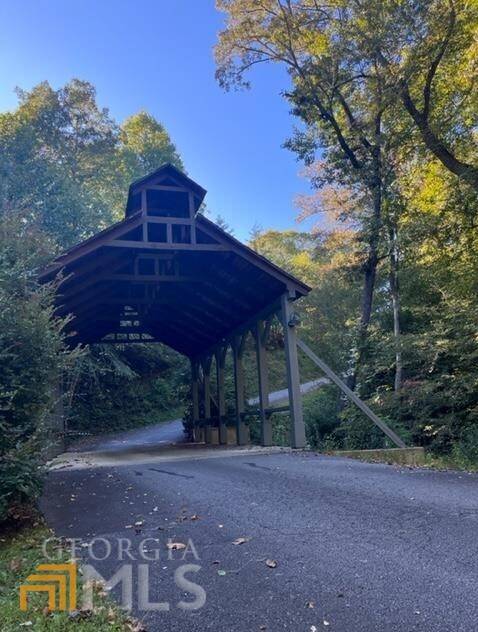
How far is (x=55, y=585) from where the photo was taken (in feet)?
8.91

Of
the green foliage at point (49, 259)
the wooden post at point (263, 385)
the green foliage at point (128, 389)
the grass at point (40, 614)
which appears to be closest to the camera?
the grass at point (40, 614)

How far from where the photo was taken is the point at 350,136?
13.2 m

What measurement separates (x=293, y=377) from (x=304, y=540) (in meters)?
5.10

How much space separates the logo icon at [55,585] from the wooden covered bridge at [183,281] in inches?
190

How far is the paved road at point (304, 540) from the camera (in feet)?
7.25

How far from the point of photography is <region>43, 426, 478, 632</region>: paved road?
2.21 m

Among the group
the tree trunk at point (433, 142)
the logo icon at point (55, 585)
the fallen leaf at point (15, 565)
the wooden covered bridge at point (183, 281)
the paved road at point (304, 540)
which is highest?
the tree trunk at point (433, 142)

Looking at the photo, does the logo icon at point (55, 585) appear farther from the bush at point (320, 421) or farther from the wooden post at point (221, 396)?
the bush at point (320, 421)

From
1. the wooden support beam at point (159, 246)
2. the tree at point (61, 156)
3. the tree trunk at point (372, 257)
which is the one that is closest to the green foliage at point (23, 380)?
the wooden support beam at point (159, 246)

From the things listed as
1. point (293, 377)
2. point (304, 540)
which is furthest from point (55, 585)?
point (293, 377)

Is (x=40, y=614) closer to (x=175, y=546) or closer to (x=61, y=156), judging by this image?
(x=175, y=546)

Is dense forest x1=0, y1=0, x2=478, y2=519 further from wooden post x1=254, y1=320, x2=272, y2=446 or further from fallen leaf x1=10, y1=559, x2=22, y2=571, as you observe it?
fallen leaf x1=10, y1=559, x2=22, y2=571

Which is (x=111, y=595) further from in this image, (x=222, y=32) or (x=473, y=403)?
(x=222, y=32)

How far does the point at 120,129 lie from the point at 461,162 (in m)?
21.1
